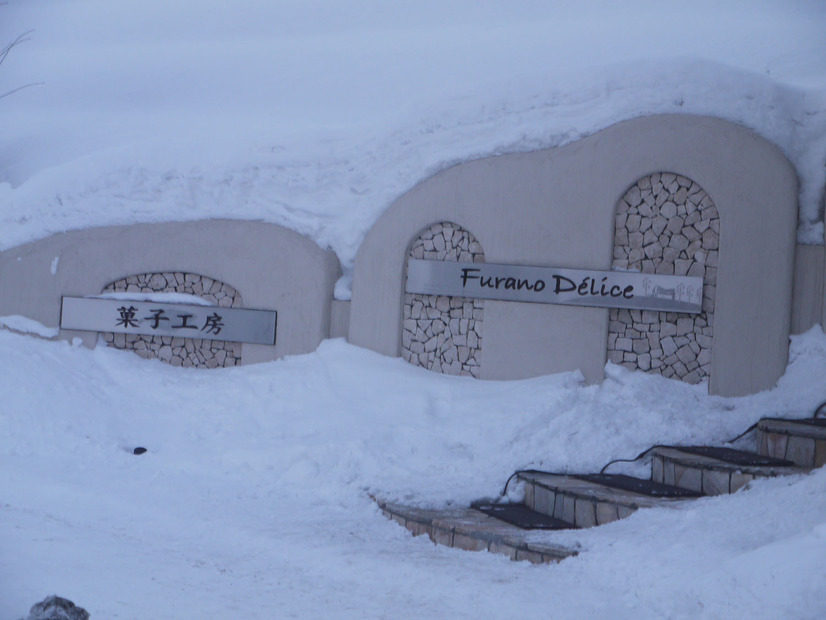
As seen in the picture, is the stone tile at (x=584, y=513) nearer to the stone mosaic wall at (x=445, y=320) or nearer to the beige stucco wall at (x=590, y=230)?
the beige stucco wall at (x=590, y=230)

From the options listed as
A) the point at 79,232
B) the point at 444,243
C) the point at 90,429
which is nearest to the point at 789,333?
the point at 444,243

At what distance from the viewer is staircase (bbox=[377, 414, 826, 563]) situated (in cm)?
601

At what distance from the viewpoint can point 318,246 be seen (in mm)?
10719

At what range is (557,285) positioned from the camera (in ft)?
30.6

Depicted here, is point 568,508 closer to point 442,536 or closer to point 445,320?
point 442,536

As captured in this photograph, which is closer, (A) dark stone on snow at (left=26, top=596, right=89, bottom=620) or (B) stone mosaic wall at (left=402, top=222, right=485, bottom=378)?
Answer: (A) dark stone on snow at (left=26, top=596, right=89, bottom=620)

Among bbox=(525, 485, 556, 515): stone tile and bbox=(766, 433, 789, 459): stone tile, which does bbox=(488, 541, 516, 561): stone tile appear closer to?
bbox=(525, 485, 556, 515): stone tile

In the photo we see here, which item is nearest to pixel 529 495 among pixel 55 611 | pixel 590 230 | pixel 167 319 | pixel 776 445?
pixel 776 445

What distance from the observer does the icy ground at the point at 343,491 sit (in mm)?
4367

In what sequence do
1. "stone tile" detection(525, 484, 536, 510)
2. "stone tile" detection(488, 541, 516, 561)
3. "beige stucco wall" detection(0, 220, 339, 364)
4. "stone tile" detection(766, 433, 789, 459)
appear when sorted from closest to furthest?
"stone tile" detection(488, 541, 516, 561) → "stone tile" detection(766, 433, 789, 459) → "stone tile" detection(525, 484, 536, 510) → "beige stucco wall" detection(0, 220, 339, 364)

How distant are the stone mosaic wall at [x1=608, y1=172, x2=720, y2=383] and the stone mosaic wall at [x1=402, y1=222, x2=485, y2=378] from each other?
1694mm

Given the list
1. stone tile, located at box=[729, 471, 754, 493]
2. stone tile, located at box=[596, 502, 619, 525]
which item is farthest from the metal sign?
stone tile, located at box=[596, 502, 619, 525]

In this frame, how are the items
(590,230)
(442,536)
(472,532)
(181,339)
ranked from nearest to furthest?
(472,532) < (442,536) < (590,230) < (181,339)

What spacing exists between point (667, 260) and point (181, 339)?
6.65m
